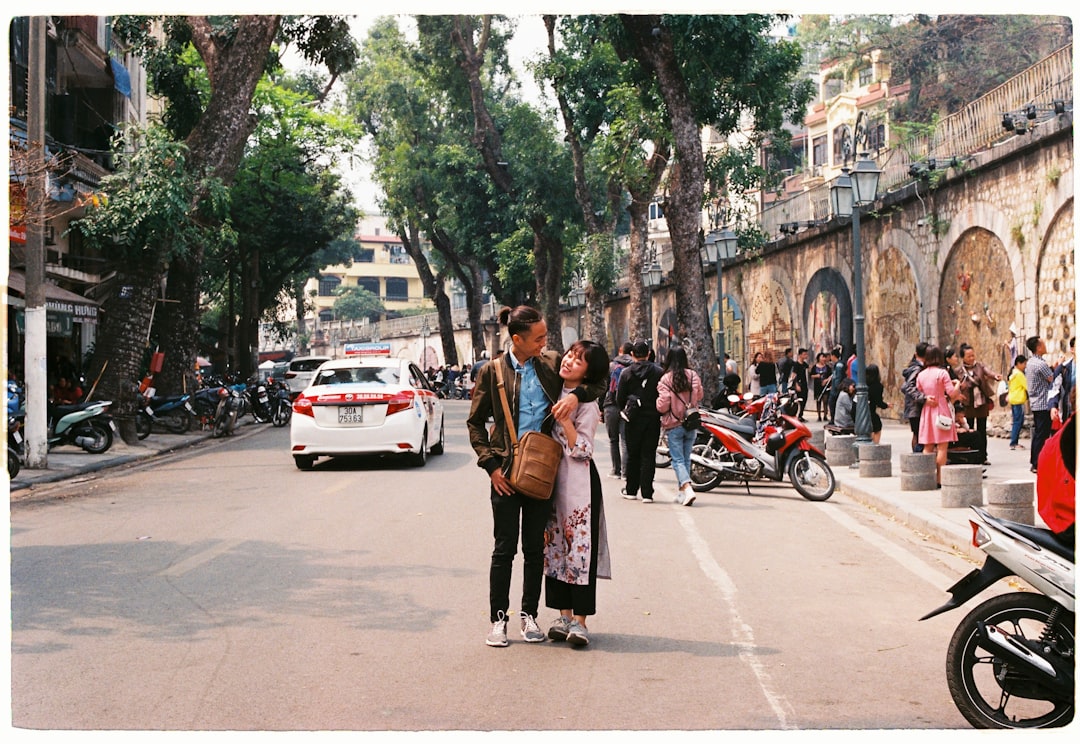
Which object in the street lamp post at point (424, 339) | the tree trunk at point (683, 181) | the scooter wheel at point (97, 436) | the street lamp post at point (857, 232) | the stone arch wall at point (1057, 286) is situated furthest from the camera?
the street lamp post at point (424, 339)

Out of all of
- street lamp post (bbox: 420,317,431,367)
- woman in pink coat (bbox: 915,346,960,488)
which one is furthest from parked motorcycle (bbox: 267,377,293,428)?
street lamp post (bbox: 420,317,431,367)

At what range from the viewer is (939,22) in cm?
4294

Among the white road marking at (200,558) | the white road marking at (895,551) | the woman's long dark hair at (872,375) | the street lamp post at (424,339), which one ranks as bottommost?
the white road marking at (895,551)

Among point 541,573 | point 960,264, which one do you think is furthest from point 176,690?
point 960,264

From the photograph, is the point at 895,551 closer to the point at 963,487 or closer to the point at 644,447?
the point at 963,487

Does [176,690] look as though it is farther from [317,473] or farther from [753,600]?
[317,473]

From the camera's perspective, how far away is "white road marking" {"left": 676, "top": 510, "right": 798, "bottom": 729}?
5.29 metres

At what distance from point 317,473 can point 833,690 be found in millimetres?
11198

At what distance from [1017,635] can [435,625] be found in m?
3.16

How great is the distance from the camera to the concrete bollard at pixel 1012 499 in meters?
9.46

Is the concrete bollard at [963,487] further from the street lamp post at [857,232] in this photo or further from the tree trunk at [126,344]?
the tree trunk at [126,344]

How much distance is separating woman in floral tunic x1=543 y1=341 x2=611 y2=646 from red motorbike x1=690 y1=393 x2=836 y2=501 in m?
7.54

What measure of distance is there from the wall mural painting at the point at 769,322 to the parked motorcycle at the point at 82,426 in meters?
18.4

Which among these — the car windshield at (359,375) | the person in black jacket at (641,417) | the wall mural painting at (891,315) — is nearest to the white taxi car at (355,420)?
the car windshield at (359,375)
